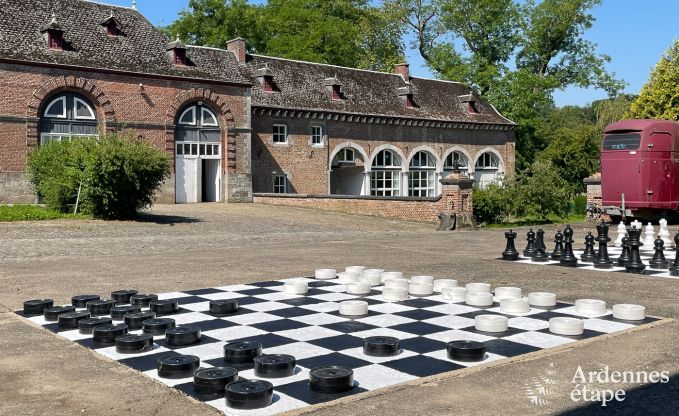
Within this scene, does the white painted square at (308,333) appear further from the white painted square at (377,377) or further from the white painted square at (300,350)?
the white painted square at (377,377)

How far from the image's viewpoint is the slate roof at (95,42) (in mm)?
26234

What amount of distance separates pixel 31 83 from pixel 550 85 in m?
33.7

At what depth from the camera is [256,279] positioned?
27.8ft

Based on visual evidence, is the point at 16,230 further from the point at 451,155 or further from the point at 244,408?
the point at 451,155

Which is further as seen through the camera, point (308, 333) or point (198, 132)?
point (198, 132)

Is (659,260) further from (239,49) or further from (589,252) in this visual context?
(239,49)

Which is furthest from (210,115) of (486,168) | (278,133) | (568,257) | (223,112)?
(568,257)

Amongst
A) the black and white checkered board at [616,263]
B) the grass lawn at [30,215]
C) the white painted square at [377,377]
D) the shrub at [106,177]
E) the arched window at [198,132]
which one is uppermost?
the arched window at [198,132]

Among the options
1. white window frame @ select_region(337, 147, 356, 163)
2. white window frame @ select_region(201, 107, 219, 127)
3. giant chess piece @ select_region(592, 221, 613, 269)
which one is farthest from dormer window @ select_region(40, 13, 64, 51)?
giant chess piece @ select_region(592, 221, 613, 269)

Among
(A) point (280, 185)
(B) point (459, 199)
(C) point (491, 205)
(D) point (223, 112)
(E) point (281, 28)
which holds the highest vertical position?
(E) point (281, 28)

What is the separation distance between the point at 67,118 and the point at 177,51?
610cm

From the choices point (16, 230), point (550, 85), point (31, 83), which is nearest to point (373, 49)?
point (550, 85)

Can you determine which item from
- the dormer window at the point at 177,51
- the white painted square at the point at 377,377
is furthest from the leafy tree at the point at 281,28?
the white painted square at the point at 377,377

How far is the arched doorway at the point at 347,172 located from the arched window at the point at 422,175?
350 centimetres
